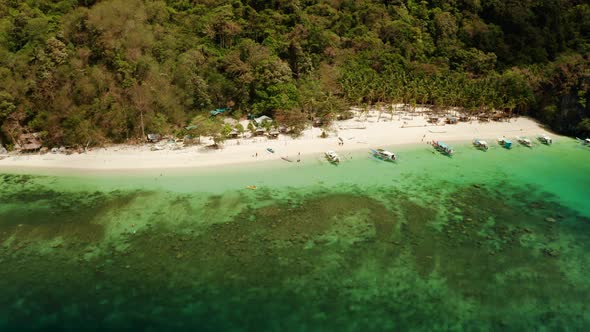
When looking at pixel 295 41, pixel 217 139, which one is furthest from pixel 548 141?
pixel 217 139

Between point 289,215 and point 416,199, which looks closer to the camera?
point 289,215

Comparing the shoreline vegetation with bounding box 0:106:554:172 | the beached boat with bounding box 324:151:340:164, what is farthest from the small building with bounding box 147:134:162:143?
the beached boat with bounding box 324:151:340:164

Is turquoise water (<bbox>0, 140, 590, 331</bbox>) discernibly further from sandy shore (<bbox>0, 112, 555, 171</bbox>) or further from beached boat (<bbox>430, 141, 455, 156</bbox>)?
beached boat (<bbox>430, 141, 455, 156</bbox>)

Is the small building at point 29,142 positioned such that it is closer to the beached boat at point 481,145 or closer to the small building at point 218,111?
the small building at point 218,111

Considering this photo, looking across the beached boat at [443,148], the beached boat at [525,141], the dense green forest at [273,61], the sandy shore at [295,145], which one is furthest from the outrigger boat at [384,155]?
the beached boat at [525,141]

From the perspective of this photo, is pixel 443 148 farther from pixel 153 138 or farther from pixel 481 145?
pixel 153 138

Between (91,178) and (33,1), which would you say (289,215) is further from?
(33,1)

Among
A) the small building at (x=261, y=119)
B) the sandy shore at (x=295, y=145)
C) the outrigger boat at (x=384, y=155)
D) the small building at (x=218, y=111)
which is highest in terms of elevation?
the small building at (x=218, y=111)
